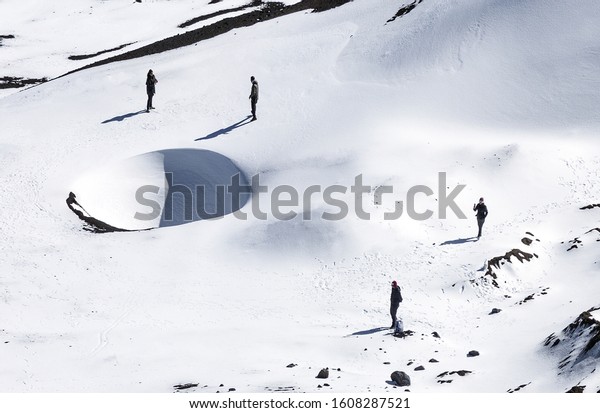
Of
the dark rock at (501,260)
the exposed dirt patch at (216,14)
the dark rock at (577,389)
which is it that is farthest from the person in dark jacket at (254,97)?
the exposed dirt patch at (216,14)

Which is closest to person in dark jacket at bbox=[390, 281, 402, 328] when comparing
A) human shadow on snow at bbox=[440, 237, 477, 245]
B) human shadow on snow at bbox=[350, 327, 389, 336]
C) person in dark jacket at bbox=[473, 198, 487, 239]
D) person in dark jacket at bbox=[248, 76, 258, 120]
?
human shadow on snow at bbox=[350, 327, 389, 336]

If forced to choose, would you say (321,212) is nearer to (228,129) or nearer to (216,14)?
(228,129)

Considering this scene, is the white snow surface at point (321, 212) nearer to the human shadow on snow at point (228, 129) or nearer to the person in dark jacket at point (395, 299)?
the human shadow on snow at point (228, 129)

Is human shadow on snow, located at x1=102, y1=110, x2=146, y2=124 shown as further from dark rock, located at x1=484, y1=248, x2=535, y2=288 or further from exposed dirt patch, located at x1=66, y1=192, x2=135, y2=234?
dark rock, located at x1=484, y1=248, x2=535, y2=288

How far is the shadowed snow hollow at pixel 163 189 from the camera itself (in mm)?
29453

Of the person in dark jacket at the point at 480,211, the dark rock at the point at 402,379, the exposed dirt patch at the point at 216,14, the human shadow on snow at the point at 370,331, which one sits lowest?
the dark rock at the point at 402,379

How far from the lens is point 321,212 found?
2680 cm

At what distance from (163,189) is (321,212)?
7.00 meters

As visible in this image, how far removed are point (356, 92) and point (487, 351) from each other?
16783 mm

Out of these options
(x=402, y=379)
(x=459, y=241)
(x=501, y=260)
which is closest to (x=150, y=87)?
(x=459, y=241)

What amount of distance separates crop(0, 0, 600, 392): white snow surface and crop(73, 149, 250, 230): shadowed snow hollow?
0.13 meters

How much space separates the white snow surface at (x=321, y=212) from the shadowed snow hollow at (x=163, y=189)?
131 millimetres

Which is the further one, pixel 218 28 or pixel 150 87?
pixel 218 28

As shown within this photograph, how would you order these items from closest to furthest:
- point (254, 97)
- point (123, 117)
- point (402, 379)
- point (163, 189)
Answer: point (402, 379)
point (163, 189)
point (254, 97)
point (123, 117)
